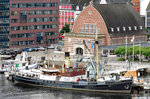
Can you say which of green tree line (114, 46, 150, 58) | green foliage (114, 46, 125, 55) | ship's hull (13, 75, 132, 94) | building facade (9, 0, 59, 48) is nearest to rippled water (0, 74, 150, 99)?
ship's hull (13, 75, 132, 94)

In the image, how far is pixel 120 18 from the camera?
161m

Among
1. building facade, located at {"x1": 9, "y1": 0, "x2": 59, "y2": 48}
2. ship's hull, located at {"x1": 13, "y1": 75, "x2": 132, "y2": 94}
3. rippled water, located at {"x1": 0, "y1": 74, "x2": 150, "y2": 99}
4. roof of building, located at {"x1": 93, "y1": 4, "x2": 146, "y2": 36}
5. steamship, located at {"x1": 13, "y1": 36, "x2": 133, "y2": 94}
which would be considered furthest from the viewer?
building facade, located at {"x1": 9, "y1": 0, "x2": 59, "y2": 48}

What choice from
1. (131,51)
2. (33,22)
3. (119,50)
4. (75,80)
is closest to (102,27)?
(119,50)

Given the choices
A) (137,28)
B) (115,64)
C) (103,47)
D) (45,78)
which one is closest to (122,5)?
(137,28)

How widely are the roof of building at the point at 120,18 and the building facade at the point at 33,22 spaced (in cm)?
1958

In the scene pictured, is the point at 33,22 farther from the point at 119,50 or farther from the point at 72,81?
the point at 72,81

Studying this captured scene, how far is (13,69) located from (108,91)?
101 ft

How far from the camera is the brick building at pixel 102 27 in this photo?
15525 cm

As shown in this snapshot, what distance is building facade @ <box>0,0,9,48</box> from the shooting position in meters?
170

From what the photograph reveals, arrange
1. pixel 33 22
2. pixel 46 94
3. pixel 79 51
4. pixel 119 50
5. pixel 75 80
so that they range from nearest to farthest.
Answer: pixel 46 94
pixel 75 80
pixel 119 50
pixel 79 51
pixel 33 22

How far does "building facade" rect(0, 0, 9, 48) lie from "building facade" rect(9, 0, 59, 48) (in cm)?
127

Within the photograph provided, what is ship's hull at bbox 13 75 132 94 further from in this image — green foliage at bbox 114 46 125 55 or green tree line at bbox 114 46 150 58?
green foliage at bbox 114 46 125 55

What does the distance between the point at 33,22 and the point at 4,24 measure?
964cm

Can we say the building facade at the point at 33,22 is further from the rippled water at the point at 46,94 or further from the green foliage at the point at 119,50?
the rippled water at the point at 46,94
